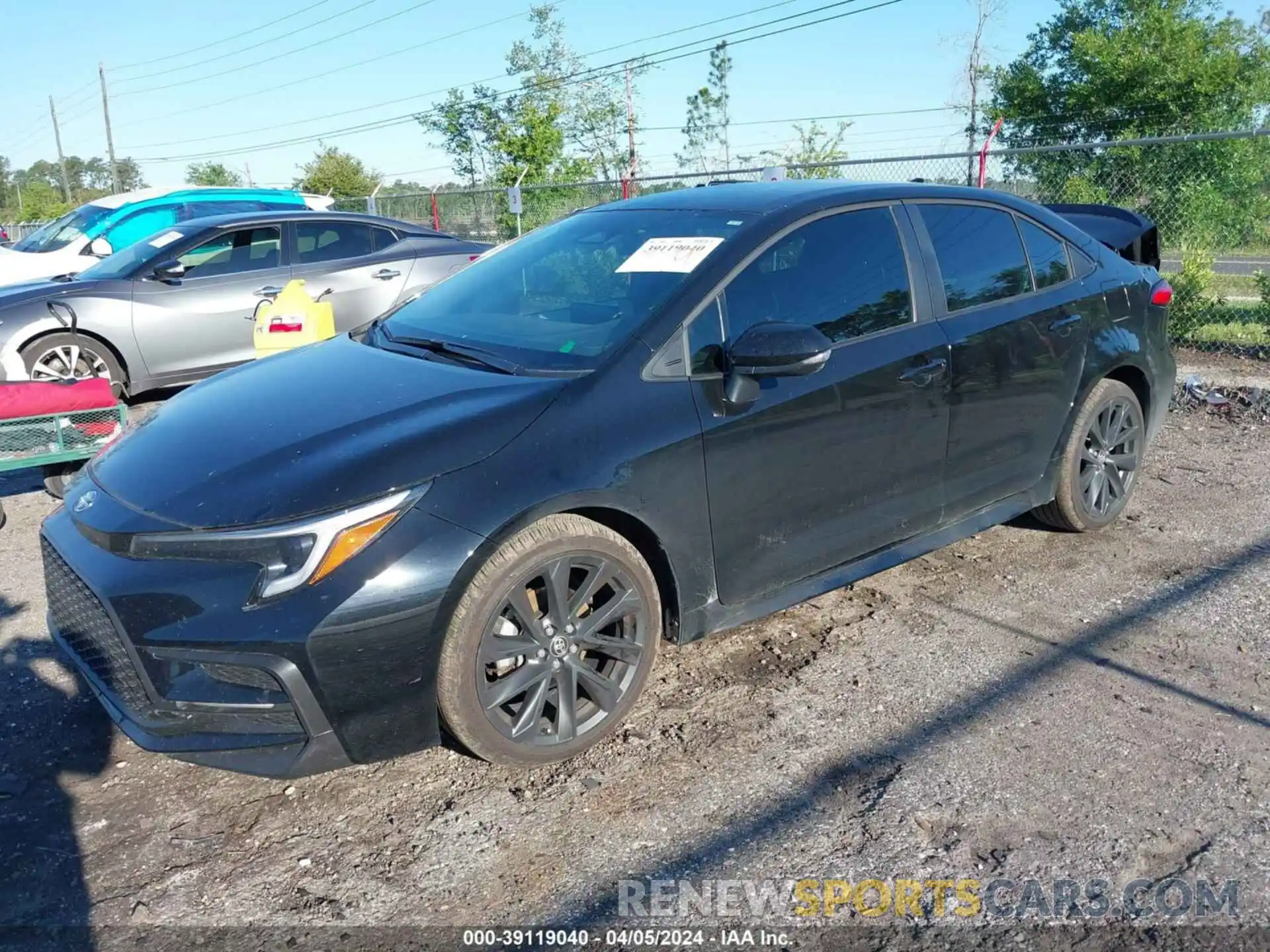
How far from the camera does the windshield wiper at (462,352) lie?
327 cm

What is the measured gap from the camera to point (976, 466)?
4113mm

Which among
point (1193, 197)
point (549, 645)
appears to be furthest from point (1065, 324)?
point (1193, 197)

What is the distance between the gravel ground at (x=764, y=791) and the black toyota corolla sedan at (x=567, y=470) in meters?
0.29

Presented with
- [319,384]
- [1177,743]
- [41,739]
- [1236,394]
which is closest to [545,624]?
[319,384]

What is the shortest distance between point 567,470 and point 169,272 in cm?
613

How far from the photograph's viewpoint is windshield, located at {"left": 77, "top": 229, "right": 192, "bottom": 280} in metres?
7.78

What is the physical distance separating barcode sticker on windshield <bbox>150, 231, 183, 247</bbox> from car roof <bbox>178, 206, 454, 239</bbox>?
159 mm

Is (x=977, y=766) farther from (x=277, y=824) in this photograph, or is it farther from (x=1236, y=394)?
(x=1236, y=394)

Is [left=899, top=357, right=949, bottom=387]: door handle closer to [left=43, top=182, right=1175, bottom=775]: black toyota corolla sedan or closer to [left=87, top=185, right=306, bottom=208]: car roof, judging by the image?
[left=43, top=182, right=1175, bottom=775]: black toyota corolla sedan

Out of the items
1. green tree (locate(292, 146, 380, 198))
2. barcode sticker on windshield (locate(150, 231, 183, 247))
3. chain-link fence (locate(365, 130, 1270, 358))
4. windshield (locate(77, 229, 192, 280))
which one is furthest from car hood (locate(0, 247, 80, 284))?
green tree (locate(292, 146, 380, 198))

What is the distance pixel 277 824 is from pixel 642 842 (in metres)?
1.04

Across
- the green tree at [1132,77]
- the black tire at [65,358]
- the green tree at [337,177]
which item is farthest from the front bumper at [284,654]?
the green tree at [337,177]

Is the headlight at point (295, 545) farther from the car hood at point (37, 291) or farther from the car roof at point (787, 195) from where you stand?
the car hood at point (37, 291)

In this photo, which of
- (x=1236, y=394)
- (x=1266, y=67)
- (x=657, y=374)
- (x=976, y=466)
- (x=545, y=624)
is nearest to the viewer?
(x=545, y=624)
